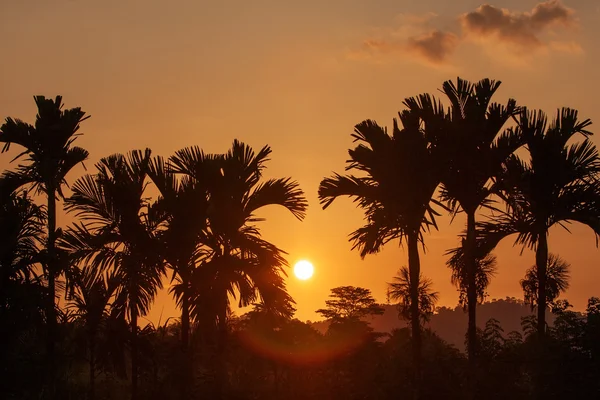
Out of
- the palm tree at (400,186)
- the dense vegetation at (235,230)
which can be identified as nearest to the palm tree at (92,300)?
the dense vegetation at (235,230)

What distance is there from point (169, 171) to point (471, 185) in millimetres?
8309

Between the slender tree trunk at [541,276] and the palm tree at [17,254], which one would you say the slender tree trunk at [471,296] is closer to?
the slender tree trunk at [541,276]

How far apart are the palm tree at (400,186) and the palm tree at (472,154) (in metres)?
0.41

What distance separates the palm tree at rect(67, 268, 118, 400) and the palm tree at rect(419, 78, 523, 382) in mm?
9572

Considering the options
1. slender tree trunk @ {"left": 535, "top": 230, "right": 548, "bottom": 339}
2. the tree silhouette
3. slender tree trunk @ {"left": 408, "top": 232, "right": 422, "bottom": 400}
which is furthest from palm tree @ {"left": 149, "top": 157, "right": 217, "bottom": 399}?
the tree silhouette

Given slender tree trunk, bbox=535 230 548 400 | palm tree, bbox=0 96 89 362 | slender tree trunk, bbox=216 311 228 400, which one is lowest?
slender tree trunk, bbox=216 311 228 400

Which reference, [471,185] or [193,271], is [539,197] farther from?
[193,271]

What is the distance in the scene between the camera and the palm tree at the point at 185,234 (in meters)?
22.7

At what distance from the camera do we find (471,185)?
78.8 feet

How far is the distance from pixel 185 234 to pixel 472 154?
26.8 feet

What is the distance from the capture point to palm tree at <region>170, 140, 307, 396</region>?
74.1 ft

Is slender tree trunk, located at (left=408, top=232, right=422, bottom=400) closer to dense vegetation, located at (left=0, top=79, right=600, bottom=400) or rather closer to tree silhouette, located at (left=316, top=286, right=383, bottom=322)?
dense vegetation, located at (left=0, top=79, right=600, bottom=400)

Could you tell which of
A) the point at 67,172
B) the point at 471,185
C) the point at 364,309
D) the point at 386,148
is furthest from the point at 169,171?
the point at 364,309

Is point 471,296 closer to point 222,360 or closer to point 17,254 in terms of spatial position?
point 222,360
